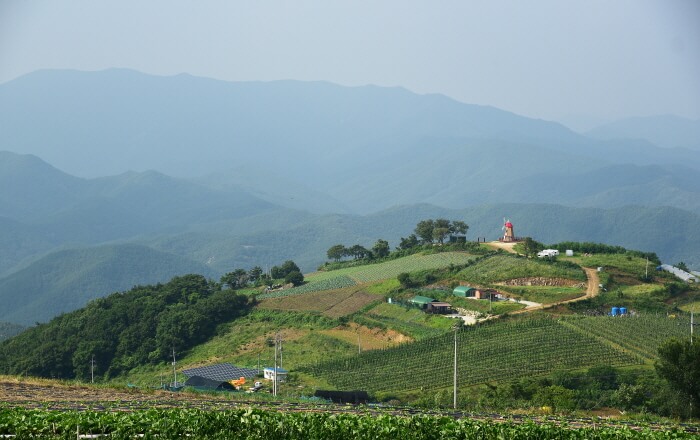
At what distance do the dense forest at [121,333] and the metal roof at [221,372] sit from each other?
10.3 metres

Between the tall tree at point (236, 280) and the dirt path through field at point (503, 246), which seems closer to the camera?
the dirt path through field at point (503, 246)

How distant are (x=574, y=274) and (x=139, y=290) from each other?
1655 inches

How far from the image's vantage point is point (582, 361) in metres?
47.1

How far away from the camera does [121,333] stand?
71.2 meters

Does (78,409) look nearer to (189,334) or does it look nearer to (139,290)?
(189,334)

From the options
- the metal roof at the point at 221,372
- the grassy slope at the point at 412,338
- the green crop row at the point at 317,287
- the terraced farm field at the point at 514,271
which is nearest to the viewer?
the grassy slope at the point at 412,338

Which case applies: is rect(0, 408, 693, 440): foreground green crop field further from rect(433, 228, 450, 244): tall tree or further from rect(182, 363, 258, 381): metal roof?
rect(433, 228, 450, 244): tall tree

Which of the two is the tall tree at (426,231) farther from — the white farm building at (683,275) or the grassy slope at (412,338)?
the white farm building at (683,275)

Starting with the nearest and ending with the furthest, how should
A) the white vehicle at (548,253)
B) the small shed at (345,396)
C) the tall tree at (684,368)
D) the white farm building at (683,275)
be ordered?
1. the tall tree at (684,368)
2. the small shed at (345,396)
3. the white farm building at (683,275)
4. the white vehicle at (548,253)

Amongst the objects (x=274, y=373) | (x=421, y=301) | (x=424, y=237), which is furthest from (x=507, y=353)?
(x=424, y=237)

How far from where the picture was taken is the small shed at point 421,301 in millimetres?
65125

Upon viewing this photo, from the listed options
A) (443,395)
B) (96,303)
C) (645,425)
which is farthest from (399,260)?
(645,425)

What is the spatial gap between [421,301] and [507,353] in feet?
55.0

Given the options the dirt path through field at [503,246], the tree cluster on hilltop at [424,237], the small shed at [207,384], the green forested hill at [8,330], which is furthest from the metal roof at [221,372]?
the green forested hill at [8,330]
